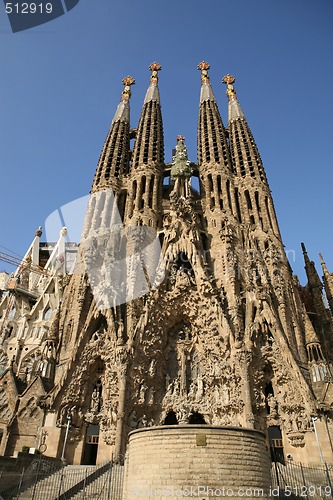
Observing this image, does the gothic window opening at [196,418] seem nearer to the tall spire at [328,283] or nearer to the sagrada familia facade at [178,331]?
the sagrada familia facade at [178,331]

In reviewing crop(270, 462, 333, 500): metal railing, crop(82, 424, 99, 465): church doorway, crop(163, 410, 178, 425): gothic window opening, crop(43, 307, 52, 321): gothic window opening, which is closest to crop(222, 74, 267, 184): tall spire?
crop(163, 410, 178, 425): gothic window opening

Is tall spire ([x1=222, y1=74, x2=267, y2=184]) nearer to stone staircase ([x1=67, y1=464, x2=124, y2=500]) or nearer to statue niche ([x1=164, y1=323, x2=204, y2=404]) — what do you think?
statue niche ([x1=164, y1=323, x2=204, y2=404])

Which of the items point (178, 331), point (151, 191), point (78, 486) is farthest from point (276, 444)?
point (151, 191)

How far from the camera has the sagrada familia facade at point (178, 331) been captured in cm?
1912

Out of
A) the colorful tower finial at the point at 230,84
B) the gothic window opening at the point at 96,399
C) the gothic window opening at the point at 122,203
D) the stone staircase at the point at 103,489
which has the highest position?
the colorful tower finial at the point at 230,84

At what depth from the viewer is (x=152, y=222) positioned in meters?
27.7

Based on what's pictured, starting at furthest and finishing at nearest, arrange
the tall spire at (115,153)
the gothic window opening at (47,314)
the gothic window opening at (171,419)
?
the gothic window opening at (47,314)
the tall spire at (115,153)
the gothic window opening at (171,419)

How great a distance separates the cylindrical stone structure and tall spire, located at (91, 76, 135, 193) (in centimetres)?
2244

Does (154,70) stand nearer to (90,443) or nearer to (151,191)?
(151,191)

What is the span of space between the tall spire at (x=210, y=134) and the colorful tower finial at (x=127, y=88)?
300 inches

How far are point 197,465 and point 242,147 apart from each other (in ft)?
89.4

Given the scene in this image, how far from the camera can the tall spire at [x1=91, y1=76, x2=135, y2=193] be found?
30.5 m

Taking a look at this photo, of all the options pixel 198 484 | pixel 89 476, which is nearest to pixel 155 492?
pixel 198 484

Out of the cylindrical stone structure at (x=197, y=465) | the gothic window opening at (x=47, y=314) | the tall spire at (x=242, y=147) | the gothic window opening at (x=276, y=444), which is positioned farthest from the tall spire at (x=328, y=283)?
the gothic window opening at (x=47, y=314)
